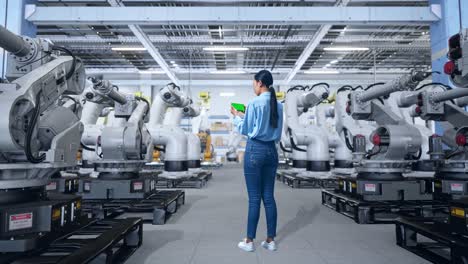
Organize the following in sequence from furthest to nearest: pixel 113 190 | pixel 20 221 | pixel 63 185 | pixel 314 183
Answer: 1. pixel 314 183
2. pixel 63 185
3. pixel 113 190
4. pixel 20 221

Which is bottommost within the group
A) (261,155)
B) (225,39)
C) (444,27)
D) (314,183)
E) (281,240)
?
(281,240)

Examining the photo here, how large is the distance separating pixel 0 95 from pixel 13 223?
747 mm

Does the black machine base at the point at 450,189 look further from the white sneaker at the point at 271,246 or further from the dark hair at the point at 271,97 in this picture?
the dark hair at the point at 271,97

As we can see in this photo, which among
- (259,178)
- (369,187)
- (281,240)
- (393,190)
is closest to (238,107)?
(259,178)

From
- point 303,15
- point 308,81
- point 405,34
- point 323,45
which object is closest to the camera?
point 303,15

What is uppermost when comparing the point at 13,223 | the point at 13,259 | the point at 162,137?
the point at 162,137

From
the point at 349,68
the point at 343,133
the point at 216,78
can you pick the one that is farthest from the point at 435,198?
the point at 216,78

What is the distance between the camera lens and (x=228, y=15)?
704cm

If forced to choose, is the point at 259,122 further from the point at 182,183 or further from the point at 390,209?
the point at 182,183

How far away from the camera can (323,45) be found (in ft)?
35.4

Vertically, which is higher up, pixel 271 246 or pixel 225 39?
pixel 225 39

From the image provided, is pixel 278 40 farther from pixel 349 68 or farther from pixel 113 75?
pixel 113 75

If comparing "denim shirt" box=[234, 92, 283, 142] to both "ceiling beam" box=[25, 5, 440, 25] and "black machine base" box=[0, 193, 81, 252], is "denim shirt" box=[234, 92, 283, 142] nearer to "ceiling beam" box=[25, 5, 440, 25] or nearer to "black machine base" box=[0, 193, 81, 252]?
"black machine base" box=[0, 193, 81, 252]

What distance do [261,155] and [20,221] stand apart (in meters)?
1.64
